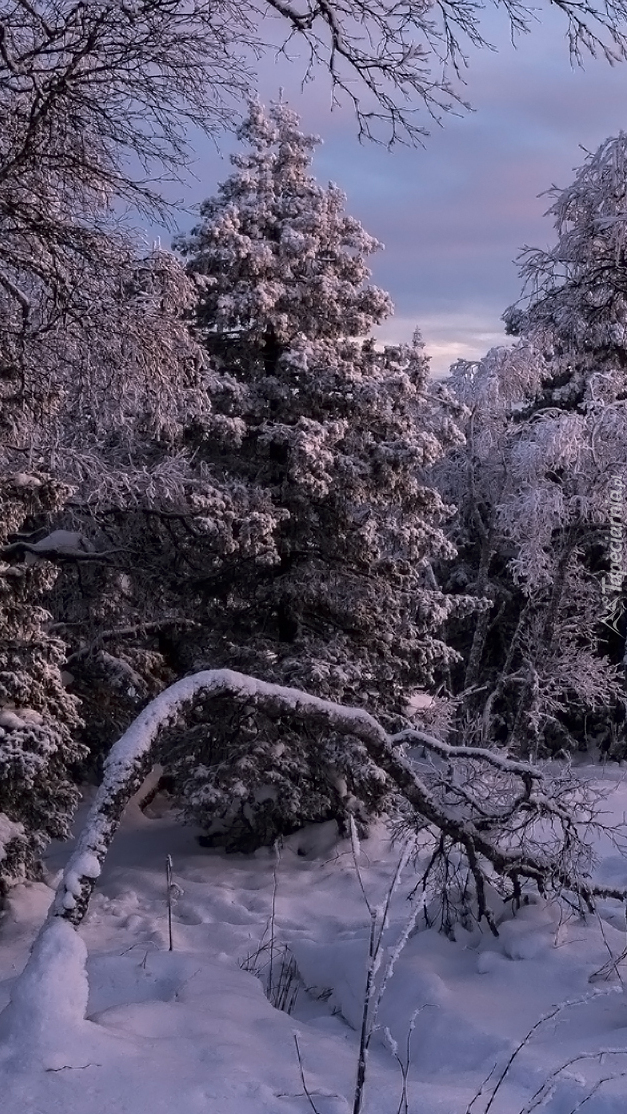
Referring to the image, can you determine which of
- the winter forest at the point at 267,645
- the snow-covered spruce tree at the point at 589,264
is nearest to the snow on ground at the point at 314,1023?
the winter forest at the point at 267,645

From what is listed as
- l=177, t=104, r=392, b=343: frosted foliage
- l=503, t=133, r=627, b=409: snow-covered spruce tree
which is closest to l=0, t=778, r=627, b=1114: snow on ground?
l=503, t=133, r=627, b=409: snow-covered spruce tree

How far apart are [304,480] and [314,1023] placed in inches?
272

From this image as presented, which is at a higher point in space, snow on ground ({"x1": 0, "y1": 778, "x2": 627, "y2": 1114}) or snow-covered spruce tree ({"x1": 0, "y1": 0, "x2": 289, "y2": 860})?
A: snow-covered spruce tree ({"x1": 0, "y1": 0, "x2": 289, "y2": 860})

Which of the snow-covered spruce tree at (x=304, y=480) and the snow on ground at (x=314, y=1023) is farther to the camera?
the snow-covered spruce tree at (x=304, y=480)

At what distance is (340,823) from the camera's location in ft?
42.1

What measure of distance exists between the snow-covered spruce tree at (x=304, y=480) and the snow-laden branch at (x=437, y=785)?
5.00 meters

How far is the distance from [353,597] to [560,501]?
5.13 metres

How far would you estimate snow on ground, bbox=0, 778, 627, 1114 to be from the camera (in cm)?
337

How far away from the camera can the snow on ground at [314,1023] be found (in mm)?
3371

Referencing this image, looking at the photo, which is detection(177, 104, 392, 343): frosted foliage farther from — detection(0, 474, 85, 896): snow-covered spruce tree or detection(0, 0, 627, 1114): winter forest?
detection(0, 474, 85, 896): snow-covered spruce tree

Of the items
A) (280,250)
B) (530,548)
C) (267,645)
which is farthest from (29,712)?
(530,548)

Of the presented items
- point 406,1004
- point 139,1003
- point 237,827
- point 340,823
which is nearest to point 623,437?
point 340,823

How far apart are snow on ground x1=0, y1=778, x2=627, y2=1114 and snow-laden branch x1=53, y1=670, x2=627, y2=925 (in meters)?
0.48

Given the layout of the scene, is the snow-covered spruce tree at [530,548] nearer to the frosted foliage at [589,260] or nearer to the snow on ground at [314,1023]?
the frosted foliage at [589,260]
